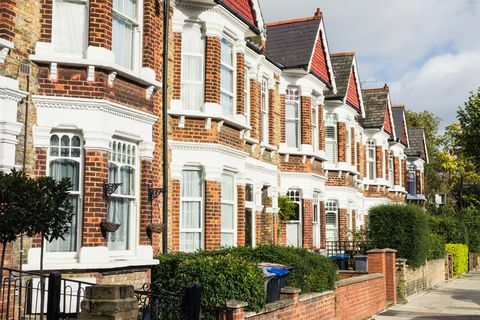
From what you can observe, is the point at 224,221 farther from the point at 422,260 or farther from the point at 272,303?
the point at 422,260

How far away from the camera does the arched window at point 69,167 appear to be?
11219mm

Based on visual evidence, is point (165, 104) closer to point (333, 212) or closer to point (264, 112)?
point (264, 112)

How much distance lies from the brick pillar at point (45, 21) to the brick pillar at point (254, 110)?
8.68m

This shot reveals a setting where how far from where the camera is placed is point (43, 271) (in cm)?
1047

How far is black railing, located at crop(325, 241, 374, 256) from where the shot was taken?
23453 millimetres

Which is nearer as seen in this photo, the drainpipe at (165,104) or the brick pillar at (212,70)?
the drainpipe at (165,104)

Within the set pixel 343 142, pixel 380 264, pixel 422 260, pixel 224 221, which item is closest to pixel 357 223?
pixel 343 142

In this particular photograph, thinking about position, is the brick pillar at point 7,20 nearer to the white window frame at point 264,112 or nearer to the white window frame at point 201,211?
the white window frame at point 201,211

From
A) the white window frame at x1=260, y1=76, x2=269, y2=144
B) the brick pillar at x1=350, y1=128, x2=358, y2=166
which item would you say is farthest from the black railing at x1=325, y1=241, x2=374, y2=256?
the white window frame at x1=260, y1=76, x2=269, y2=144

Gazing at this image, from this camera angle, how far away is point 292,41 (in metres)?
24.4

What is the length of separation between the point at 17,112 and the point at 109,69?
73.0 inches

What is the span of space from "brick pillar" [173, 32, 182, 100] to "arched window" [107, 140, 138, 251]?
99.5 inches

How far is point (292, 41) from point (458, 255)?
51.0ft

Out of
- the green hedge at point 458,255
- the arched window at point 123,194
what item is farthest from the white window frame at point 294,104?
the green hedge at point 458,255
